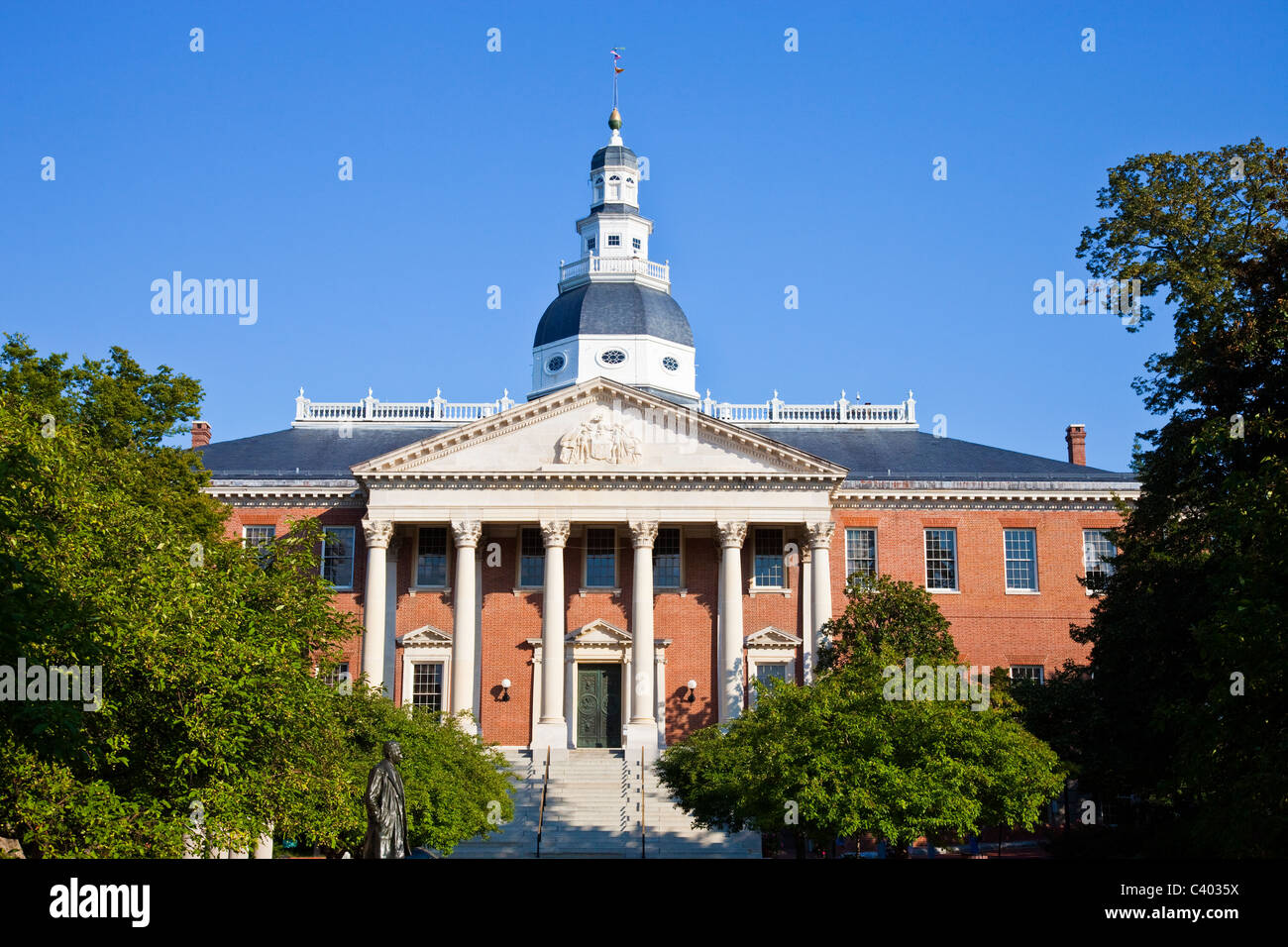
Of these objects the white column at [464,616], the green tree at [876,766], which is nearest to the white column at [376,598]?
the white column at [464,616]

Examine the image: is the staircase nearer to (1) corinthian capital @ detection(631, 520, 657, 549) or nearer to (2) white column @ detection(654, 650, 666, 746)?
(2) white column @ detection(654, 650, 666, 746)

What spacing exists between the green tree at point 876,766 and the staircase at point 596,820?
562cm

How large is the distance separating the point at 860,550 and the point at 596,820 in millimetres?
15180

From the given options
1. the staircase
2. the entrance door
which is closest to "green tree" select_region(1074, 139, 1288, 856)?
the staircase

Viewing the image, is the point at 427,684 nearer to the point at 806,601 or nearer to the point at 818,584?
the point at 806,601

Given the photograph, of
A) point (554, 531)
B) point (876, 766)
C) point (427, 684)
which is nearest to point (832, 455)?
point (554, 531)

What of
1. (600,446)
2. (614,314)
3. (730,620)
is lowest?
(730,620)

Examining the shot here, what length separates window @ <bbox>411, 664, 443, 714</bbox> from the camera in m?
48.9

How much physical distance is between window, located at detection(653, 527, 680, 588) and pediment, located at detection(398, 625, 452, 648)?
7535 millimetres

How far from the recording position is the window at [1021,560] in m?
50.1

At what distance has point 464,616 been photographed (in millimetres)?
46281

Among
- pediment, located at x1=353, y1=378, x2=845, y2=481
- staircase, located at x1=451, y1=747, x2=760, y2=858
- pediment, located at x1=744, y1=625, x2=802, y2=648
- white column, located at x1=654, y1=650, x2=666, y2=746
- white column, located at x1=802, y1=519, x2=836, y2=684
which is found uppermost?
pediment, located at x1=353, y1=378, x2=845, y2=481
